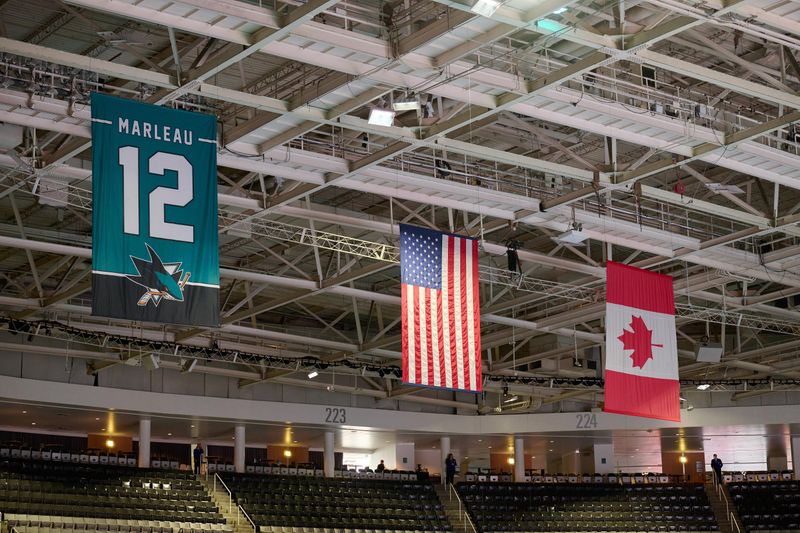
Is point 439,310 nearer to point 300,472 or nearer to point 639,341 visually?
point 639,341

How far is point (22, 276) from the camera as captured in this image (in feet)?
108

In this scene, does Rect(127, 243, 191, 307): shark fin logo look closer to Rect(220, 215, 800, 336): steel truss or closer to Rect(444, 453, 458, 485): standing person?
Rect(220, 215, 800, 336): steel truss

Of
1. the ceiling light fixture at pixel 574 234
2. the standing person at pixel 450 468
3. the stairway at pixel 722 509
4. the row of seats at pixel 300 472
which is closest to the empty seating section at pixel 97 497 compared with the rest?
the row of seats at pixel 300 472

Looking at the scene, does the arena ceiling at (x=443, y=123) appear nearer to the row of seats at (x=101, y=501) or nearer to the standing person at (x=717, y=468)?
the row of seats at (x=101, y=501)

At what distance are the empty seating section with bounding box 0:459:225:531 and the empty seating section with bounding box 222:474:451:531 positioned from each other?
169 centimetres

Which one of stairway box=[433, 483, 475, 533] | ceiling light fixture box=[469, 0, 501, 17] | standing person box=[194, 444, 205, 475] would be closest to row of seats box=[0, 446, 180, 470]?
standing person box=[194, 444, 205, 475]

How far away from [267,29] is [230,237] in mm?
13601

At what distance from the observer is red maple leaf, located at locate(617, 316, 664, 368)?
21.6m

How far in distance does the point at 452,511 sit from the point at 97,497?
13.3 m

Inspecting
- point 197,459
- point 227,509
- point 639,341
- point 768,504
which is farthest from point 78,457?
point 768,504

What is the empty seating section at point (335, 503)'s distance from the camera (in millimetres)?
35594

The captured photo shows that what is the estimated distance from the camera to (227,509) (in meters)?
35.7

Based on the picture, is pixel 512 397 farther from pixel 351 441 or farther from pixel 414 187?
pixel 414 187

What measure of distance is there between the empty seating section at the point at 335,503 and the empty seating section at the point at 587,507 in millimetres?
1825
